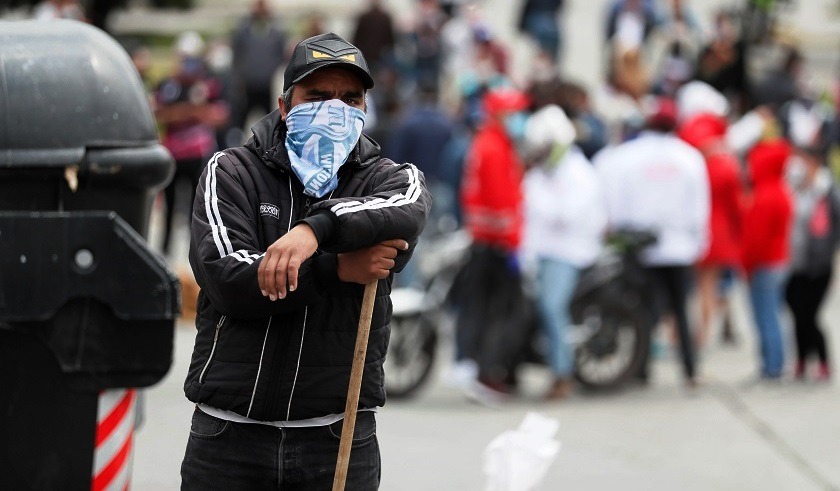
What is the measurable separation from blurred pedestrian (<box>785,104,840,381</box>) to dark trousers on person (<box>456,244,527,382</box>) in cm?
196

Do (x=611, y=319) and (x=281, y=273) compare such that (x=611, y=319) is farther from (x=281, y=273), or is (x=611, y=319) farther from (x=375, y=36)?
(x=375, y=36)

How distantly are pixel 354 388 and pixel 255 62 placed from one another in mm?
15218

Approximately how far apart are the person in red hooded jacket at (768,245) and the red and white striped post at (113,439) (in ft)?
22.7

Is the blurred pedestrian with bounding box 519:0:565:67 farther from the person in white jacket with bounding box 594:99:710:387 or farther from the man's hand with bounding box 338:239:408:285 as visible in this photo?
the man's hand with bounding box 338:239:408:285

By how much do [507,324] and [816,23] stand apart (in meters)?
18.9

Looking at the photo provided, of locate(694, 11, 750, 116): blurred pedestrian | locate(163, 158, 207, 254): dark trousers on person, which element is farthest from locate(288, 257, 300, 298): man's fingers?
locate(694, 11, 750, 116): blurred pedestrian

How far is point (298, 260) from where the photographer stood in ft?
11.9

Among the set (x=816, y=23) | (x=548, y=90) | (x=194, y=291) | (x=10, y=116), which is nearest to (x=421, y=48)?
(x=548, y=90)

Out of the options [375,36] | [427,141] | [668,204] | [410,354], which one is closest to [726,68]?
[375,36]

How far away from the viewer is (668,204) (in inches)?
424

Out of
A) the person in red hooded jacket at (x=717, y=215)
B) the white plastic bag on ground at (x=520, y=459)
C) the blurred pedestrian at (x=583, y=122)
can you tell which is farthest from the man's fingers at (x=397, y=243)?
the blurred pedestrian at (x=583, y=122)

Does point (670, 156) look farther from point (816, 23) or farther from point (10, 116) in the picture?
point (816, 23)

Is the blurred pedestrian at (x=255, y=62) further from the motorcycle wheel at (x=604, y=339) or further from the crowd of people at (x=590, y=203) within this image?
the motorcycle wheel at (x=604, y=339)

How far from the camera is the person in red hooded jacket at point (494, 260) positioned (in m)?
10.3
